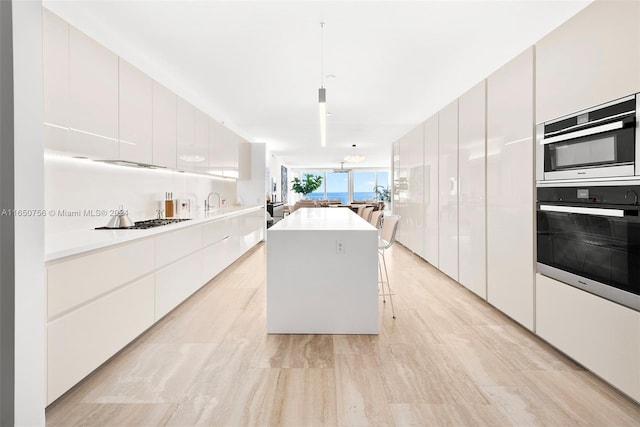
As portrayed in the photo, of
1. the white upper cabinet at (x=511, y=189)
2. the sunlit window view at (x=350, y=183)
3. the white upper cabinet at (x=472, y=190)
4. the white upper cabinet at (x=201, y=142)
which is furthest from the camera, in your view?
the sunlit window view at (x=350, y=183)

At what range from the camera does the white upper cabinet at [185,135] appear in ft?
13.0

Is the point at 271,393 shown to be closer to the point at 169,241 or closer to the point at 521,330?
the point at 169,241

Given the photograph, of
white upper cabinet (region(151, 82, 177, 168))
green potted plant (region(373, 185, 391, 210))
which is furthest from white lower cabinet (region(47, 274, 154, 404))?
green potted plant (region(373, 185, 391, 210))

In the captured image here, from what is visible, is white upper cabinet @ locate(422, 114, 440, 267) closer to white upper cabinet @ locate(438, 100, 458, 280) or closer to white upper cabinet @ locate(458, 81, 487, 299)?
white upper cabinet @ locate(438, 100, 458, 280)

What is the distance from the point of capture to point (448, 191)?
4.47m

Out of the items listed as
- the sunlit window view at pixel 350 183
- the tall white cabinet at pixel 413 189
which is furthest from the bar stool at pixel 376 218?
the sunlit window view at pixel 350 183

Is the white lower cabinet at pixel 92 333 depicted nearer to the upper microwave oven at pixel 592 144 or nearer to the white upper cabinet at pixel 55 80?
the white upper cabinet at pixel 55 80

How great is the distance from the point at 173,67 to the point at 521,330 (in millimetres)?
4310

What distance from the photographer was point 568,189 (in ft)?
7.50

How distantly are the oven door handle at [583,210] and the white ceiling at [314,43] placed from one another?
158 centimetres

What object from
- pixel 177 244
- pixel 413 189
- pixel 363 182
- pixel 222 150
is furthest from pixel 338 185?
pixel 177 244

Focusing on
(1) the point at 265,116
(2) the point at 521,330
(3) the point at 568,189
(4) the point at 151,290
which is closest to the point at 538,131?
(3) the point at 568,189

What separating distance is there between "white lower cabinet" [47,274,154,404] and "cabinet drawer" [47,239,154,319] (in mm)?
60

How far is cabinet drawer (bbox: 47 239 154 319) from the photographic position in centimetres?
183
